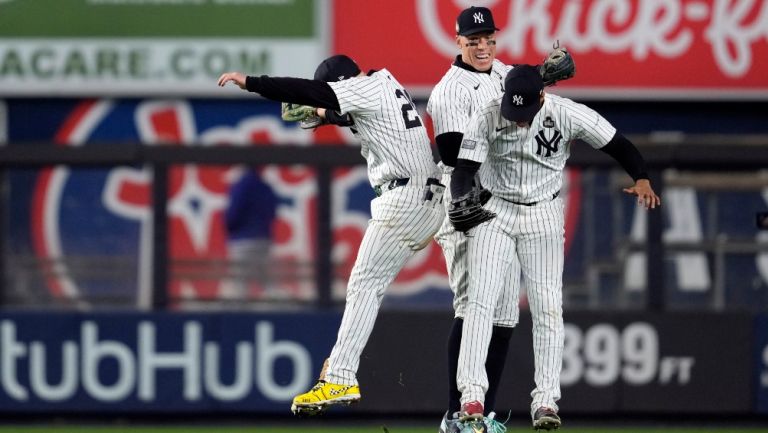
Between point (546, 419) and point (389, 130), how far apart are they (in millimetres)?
1410

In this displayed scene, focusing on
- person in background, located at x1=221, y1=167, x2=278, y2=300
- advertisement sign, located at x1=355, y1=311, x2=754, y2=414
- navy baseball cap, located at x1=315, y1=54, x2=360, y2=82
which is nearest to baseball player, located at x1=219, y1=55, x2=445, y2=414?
navy baseball cap, located at x1=315, y1=54, x2=360, y2=82

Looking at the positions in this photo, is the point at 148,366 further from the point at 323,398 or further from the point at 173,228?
the point at 323,398

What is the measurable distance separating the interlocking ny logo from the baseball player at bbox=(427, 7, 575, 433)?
0.23 meters

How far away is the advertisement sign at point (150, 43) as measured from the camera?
12.8 metres

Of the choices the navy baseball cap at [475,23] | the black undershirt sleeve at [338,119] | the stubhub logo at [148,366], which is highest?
the navy baseball cap at [475,23]

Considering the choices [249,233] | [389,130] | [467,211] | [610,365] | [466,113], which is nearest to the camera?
[467,211]

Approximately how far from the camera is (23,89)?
12805mm

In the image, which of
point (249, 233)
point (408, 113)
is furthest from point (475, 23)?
point (249, 233)

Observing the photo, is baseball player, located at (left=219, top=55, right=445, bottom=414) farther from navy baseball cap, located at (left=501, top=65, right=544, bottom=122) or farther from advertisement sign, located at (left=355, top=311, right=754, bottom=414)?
advertisement sign, located at (left=355, top=311, right=754, bottom=414)

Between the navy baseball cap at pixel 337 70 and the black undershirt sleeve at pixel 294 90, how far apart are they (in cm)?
37

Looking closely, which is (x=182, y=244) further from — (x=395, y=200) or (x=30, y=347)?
(x=395, y=200)

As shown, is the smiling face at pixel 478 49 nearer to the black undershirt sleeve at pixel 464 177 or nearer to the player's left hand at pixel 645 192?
the black undershirt sleeve at pixel 464 177

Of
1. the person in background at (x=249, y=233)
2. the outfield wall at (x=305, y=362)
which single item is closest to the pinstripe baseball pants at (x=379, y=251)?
the outfield wall at (x=305, y=362)

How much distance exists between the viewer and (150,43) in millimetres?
12836
